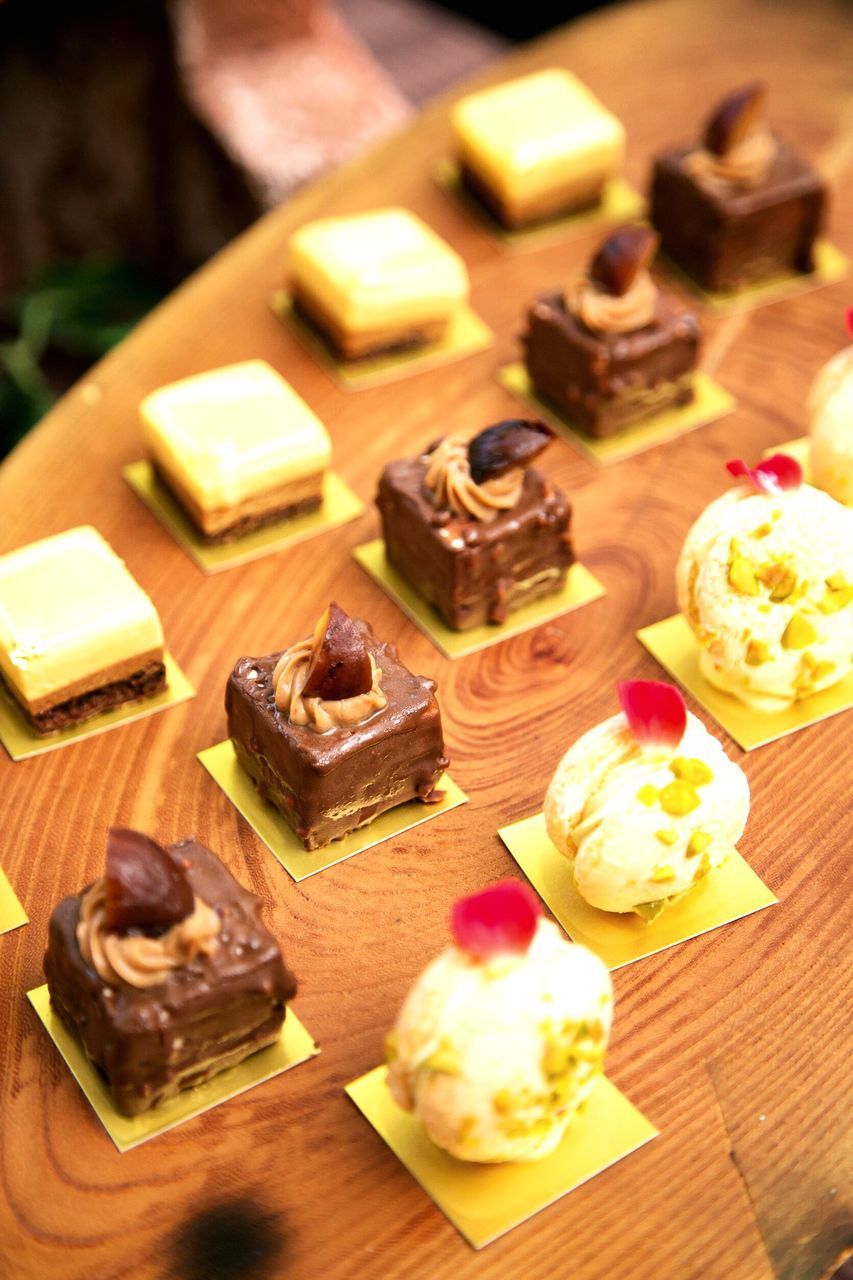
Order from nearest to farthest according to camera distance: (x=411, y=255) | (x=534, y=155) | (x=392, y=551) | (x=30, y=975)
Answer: (x=30, y=975) < (x=392, y=551) < (x=411, y=255) < (x=534, y=155)

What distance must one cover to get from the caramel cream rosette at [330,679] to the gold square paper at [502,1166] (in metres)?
0.53

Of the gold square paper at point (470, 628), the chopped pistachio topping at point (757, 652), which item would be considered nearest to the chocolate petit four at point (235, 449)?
the gold square paper at point (470, 628)

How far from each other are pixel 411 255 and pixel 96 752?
1.31 m

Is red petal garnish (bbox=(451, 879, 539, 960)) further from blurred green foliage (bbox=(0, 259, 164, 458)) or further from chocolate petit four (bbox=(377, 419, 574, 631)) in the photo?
blurred green foliage (bbox=(0, 259, 164, 458))

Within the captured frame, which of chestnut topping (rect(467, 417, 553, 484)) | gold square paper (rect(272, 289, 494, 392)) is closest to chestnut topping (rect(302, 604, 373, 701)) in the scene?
chestnut topping (rect(467, 417, 553, 484))

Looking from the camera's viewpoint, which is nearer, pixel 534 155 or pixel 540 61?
pixel 534 155

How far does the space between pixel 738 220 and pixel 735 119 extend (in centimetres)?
20

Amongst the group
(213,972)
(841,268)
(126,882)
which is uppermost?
(126,882)

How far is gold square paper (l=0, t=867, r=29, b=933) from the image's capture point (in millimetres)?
2455

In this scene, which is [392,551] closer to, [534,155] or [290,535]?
[290,535]

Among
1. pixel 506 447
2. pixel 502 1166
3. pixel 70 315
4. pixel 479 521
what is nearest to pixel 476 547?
pixel 479 521

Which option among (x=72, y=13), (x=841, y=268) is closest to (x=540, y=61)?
(x=841, y=268)

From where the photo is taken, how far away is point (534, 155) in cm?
370

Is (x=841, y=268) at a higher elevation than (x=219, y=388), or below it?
below
